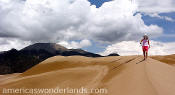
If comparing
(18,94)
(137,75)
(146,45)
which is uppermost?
(146,45)

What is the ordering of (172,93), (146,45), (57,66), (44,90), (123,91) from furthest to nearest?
(57,66), (146,45), (44,90), (123,91), (172,93)

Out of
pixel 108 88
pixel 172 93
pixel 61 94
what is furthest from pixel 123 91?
pixel 61 94

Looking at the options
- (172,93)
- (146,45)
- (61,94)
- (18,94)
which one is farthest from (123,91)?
(146,45)

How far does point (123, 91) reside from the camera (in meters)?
8.40

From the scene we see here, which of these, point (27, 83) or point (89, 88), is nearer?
point (89, 88)

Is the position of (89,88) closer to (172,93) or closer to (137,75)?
(137,75)

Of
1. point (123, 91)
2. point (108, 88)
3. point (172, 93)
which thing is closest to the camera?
point (172, 93)

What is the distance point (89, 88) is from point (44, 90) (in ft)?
9.33

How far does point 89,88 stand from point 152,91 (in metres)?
3.75

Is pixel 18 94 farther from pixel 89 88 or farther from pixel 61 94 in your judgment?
pixel 89 88

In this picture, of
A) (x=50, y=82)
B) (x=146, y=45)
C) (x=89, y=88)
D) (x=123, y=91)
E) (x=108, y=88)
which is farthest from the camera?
(x=146, y=45)

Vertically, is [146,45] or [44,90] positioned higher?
[146,45]

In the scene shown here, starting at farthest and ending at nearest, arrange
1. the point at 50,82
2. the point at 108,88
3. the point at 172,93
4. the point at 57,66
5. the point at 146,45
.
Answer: the point at 57,66 → the point at 146,45 → the point at 50,82 → the point at 108,88 → the point at 172,93

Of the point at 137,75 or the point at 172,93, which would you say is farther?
the point at 137,75
